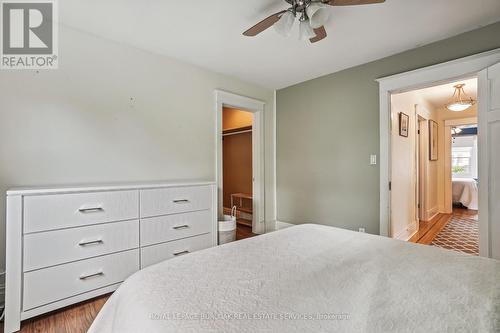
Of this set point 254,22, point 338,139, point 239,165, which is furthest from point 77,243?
Result: point 239,165

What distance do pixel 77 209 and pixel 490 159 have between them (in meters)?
3.39

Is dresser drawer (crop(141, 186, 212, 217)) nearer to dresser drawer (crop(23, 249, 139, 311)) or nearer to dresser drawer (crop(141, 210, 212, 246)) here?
dresser drawer (crop(141, 210, 212, 246))

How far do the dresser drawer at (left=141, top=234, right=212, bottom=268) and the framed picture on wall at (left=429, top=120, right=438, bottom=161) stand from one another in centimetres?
491

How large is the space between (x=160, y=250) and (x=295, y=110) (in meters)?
2.71

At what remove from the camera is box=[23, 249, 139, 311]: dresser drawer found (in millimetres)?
1648

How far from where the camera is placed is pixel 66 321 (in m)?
1.72

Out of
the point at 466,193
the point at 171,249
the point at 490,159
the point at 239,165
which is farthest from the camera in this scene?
the point at 466,193

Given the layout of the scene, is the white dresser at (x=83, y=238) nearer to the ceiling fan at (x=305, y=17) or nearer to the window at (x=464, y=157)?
the ceiling fan at (x=305, y=17)

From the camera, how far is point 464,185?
583 cm

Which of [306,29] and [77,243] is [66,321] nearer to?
[77,243]

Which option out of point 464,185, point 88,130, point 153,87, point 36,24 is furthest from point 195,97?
point 464,185

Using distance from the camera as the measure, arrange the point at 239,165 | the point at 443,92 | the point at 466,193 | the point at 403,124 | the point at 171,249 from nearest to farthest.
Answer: the point at 171,249 → the point at 403,124 → the point at 443,92 → the point at 239,165 → the point at 466,193

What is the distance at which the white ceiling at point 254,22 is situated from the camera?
1.87 meters

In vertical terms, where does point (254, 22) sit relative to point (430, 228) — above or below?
above
